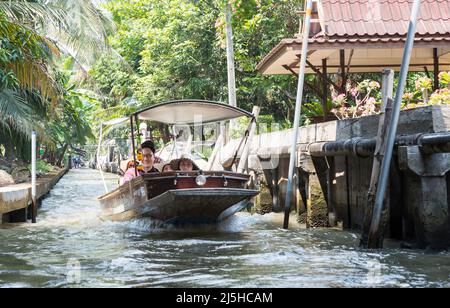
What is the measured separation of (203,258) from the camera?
841 centimetres

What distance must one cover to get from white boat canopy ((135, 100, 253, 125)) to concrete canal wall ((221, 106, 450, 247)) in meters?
1.47

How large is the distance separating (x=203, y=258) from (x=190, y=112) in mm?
4371

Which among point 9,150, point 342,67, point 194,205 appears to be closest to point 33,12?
point 9,150

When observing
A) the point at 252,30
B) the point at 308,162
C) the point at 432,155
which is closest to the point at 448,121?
the point at 432,155

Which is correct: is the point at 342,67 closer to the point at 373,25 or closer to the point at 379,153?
the point at 373,25

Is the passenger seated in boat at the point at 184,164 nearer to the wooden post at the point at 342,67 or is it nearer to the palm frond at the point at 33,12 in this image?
the wooden post at the point at 342,67

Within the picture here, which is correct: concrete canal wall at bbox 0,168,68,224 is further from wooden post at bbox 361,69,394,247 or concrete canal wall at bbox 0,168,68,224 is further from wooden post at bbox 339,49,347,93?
wooden post at bbox 339,49,347,93

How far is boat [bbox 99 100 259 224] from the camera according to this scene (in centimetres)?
1076

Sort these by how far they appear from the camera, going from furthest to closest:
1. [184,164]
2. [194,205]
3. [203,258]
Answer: [184,164], [194,205], [203,258]

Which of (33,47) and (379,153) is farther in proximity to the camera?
(33,47)

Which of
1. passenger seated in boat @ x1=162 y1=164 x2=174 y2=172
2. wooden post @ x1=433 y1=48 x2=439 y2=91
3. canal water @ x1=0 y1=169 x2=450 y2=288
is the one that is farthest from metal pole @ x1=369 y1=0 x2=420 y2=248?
wooden post @ x1=433 y1=48 x2=439 y2=91

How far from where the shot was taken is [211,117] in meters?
12.7

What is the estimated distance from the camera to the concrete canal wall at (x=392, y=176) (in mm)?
7918

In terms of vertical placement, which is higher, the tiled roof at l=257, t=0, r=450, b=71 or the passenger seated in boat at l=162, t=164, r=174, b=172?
the tiled roof at l=257, t=0, r=450, b=71
